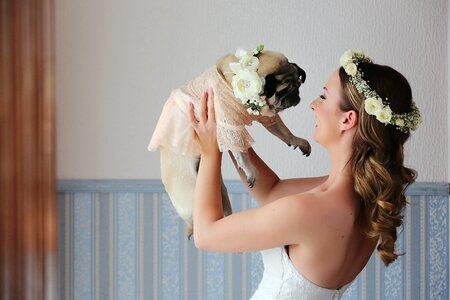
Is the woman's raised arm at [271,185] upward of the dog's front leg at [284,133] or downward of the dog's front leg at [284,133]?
downward

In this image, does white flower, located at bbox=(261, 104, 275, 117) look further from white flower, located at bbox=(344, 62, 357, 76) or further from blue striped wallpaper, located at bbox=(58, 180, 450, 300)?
blue striped wallpaper, located at bbox=(58, 180, 450, 300)

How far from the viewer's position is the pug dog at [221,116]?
5.68ft

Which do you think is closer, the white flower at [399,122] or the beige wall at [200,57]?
the white flower at [399,122]

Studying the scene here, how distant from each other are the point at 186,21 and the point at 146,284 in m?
1.19

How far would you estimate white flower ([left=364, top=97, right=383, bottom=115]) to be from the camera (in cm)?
162

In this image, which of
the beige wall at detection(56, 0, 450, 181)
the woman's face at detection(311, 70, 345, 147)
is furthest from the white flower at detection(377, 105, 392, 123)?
the beige wall at detection(56, 0, 450, 181)

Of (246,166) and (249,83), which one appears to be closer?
(249,83)

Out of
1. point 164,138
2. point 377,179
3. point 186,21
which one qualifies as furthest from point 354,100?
point 186,21

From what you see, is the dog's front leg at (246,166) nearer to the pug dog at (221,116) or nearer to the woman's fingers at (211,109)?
the pug dog at (221,116)

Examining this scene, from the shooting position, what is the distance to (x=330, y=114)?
1724 mm

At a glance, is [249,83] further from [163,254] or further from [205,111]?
[163,254]

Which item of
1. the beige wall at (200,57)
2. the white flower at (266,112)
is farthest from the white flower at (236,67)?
the beige wall at (200,57)

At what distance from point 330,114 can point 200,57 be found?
4.72 feet

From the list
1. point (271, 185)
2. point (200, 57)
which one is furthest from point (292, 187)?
point (200, 57)
